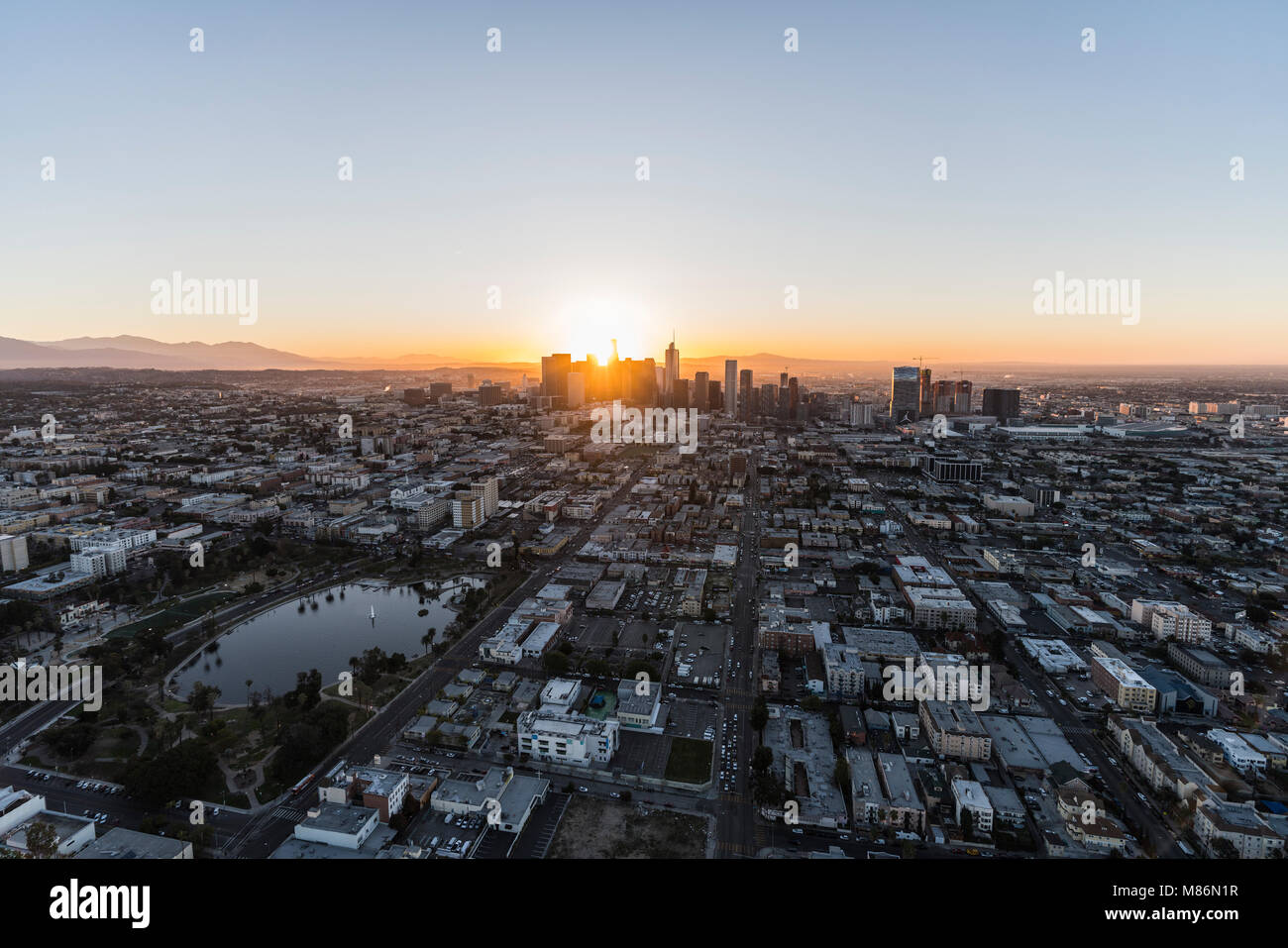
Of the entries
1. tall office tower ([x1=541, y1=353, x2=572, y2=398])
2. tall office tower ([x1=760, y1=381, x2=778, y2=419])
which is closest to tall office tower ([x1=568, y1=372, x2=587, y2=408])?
tall office tower ([x1=541, y1=353, x2=572, y2=398])

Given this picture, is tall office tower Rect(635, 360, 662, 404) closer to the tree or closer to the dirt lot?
the dirt lot

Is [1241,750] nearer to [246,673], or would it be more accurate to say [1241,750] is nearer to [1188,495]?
[246,673]

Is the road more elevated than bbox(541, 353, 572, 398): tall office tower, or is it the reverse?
bbox(541, 353, 572, 398): tall office tower

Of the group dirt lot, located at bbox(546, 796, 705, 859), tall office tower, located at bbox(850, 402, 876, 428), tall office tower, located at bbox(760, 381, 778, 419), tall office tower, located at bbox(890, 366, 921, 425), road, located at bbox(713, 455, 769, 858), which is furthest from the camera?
tall office tower, located at bbox(760, 381, 778, 419)

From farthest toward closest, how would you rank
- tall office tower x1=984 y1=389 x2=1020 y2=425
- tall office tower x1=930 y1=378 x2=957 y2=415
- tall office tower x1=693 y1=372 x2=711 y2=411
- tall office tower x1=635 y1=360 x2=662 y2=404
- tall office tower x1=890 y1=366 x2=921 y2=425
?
tall office tower x1=635 y1=360 x2=662 y2=404 → tall office tower x1=693 y1=372 x2=711 y2=411 → tall office tower x1=930 y1=378 x2=957 y2=415 → tall office tower x1=890 y1=366 x2=921 y2=425 → tall office tower x1=984 y1=389 x2=1020 y2=425

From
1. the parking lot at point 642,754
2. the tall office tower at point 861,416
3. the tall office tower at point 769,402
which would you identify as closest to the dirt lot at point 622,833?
the parking lot at point 642,754

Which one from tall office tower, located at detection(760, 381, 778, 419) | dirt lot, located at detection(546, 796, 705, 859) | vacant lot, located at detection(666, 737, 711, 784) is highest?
tall office tower, located at detection(760, 381, 778, 419)
